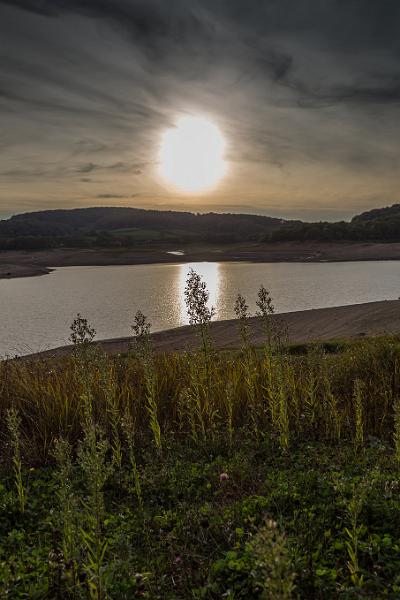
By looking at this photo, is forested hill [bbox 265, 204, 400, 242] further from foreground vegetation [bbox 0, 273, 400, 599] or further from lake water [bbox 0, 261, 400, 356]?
foreground vegetation [bbox 0, 273, 400, 599]

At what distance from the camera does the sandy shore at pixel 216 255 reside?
3184 inches

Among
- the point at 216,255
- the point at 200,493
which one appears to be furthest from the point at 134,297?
the point at 216,255

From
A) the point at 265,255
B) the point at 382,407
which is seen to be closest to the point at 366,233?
the point at 265,255

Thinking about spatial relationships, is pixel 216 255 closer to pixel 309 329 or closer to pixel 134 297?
pixel 134 297

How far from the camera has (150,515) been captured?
408cm

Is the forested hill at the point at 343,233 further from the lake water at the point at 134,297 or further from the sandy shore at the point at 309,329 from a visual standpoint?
the sandy shore at the point at 309,329

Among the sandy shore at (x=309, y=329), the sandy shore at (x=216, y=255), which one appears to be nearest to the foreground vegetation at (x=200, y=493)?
the sandy shore at (x=309, y=329)

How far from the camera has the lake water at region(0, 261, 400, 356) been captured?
1057 inches

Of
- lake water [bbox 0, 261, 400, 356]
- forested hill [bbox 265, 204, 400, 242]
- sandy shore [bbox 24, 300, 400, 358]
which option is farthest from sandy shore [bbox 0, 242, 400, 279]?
sandy shore [bbox 24, 300, 400, 358]

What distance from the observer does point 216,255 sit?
9362 centimetres

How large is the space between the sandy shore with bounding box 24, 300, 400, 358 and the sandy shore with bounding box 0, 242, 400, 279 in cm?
5417


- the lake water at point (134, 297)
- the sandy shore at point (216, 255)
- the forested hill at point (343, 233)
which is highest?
the forested hill at point (343, 233)

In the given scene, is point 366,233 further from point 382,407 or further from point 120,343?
point 382,407

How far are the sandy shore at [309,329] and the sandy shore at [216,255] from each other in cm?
5417
